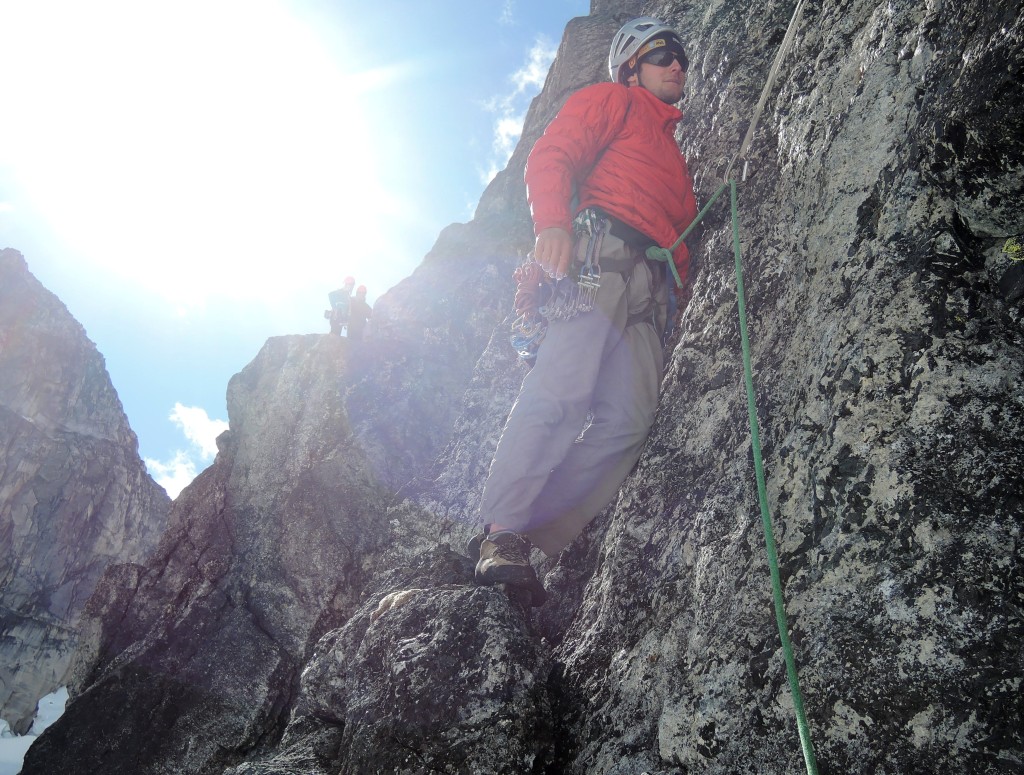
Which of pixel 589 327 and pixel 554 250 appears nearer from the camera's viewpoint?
pixel 554 250

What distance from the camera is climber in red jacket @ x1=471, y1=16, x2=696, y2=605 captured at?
4.24 m

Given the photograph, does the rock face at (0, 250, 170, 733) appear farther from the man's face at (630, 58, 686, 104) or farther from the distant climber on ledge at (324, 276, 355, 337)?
the man's face at (630, 58, 686, 104)

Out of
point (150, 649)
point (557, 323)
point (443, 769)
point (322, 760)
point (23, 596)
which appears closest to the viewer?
point (443, 769)

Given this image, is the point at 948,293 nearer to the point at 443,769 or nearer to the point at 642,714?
the point at 642,714

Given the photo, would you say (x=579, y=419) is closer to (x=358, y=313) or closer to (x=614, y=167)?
(x=614, y=167)

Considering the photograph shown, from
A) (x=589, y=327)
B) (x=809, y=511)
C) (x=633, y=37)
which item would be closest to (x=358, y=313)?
(x=633, y=37)

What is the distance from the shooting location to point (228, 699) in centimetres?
833

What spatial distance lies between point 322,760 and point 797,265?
3785mm

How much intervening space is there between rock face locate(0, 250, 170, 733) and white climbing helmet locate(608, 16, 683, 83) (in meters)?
63.5

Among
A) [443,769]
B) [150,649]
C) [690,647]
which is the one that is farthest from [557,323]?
[150,649]

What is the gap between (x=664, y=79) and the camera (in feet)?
17.4

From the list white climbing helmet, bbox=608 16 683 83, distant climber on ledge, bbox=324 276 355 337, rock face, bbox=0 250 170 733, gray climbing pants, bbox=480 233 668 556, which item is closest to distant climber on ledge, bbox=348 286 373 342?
distant climber on ledge, bbox=324 276 355 337

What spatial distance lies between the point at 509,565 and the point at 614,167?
294 centimetres

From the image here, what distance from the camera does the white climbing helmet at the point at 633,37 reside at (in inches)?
209
